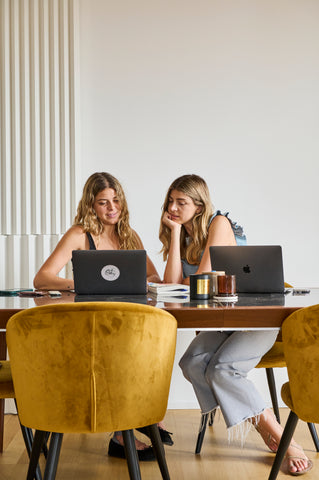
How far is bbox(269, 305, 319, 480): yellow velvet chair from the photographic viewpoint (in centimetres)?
196

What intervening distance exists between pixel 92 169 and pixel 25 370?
8.83ft

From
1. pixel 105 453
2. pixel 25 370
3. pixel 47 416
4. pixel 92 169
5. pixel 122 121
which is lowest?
pixel 105 453

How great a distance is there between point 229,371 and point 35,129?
8.22 feet

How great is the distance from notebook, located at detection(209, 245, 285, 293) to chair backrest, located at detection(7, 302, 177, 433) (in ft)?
2.59

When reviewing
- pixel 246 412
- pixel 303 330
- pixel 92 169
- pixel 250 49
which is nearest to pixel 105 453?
pixel 246 412

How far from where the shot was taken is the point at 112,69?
14.6ft

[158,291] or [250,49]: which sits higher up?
[250,49]

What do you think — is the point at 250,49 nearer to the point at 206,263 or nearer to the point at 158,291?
the point at 206,263

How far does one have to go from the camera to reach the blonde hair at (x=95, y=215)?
3.63 metres

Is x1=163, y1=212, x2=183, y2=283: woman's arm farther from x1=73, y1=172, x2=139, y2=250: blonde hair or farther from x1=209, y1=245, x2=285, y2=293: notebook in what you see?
x1=209, y1=245, x2=285, y2=293: notebook

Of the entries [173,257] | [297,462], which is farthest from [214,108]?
[297,462]

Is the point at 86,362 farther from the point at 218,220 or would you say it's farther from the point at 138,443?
the point at 218,220

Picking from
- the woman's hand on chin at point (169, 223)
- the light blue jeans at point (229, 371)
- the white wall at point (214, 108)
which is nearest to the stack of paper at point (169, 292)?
the light blue jeans at point (229, 371)

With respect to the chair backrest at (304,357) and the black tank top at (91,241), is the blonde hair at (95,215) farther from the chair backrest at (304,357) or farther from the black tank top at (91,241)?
the chair backrest at (304,357)
